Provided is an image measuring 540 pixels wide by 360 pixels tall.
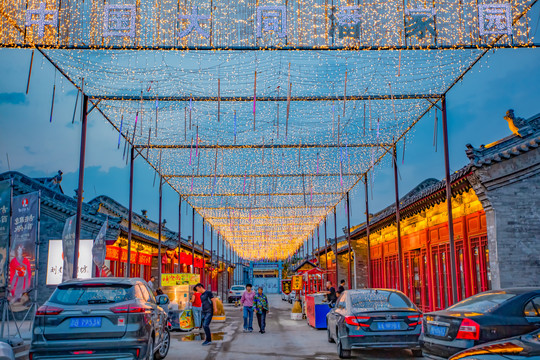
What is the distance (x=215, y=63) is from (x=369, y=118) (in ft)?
24.2

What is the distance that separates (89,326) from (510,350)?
20.1 feet

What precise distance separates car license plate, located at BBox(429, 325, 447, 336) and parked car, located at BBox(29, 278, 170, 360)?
15.6ft

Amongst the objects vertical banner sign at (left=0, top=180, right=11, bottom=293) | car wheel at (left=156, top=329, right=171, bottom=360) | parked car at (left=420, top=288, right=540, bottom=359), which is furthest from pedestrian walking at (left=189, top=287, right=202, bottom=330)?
parked car at (left=420, top=288, right=540, bottom=359)

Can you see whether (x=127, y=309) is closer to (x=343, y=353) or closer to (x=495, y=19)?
(x=343, y=353)

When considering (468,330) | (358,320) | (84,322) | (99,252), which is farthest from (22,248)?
(468,330)

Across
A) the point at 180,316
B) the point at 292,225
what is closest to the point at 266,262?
the point at 292,225

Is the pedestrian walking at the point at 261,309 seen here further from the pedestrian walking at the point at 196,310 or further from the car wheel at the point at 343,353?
the car wheel at the point at 343,353

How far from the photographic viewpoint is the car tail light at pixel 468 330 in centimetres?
791

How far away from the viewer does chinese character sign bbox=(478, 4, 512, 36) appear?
12.1 m

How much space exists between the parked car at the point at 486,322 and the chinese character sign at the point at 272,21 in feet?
22.6

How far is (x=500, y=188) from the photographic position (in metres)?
15.2

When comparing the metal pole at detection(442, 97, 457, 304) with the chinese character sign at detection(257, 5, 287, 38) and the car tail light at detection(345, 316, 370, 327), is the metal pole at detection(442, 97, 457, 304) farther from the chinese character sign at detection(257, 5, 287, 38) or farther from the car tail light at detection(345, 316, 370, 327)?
the chinese character sign at detection(257, 5, 287, 38)

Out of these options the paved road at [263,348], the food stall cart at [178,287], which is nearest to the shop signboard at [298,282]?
the food stall cart at [178,287]

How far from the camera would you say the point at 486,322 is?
7.94 m
